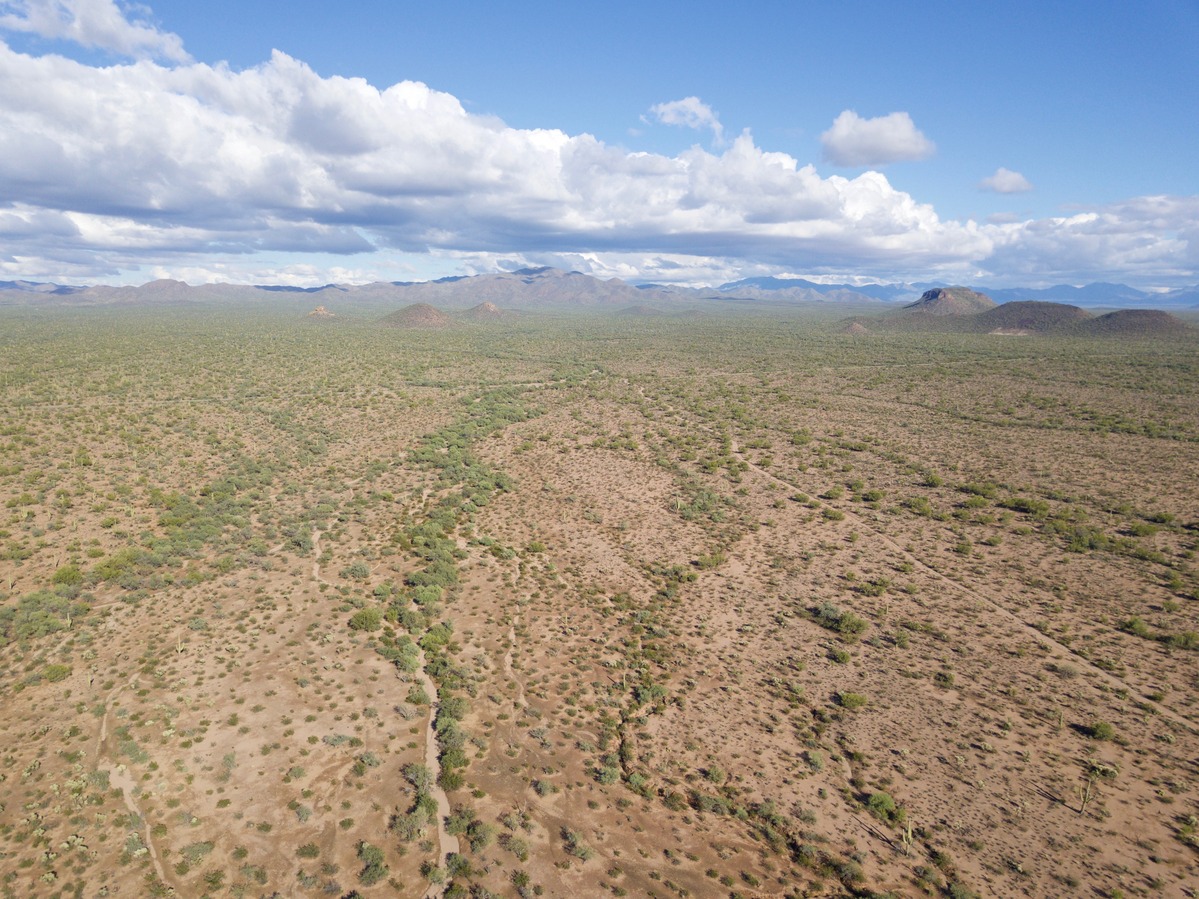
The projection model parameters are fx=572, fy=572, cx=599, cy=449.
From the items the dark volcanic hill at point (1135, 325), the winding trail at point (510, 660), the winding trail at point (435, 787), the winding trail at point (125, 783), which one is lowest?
the winding trail at point (435, 787)

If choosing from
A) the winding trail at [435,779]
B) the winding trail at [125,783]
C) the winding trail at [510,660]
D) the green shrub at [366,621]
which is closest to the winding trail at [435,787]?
the winding trail at [435,779]

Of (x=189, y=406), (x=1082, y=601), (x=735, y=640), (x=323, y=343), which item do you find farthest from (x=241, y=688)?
(x=323, y=343)

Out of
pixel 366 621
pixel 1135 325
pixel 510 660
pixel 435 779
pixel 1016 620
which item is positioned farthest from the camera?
pixel 1135 325

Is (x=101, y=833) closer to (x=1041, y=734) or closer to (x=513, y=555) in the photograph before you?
(x=513, y=555)

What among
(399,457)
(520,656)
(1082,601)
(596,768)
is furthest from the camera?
(399,457)

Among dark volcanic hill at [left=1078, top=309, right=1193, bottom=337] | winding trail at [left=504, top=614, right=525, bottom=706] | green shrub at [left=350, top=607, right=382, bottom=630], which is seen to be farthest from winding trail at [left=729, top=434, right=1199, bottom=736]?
dark volcanic hill at [left=1078, top=309, right=1193, bottom=337]

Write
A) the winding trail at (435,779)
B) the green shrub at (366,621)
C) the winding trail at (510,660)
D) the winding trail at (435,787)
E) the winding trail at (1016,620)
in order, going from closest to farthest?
the winding trail at (435,787) < the winding trail at (435,779) < the winding trail at (1016,620) < the winding trail at (510,660) < the green shrub at (366,621)

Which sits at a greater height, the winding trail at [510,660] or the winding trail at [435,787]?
the winding trail at [510,660]

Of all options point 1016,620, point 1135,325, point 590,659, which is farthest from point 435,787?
point 1135,325

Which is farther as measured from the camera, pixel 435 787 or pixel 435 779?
pixel 435 779

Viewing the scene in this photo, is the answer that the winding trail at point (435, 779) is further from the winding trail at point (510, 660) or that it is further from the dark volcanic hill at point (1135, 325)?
the dark volcanic hill at point (1135, 325)

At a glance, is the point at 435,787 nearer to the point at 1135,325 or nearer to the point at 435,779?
the point at 435,779
